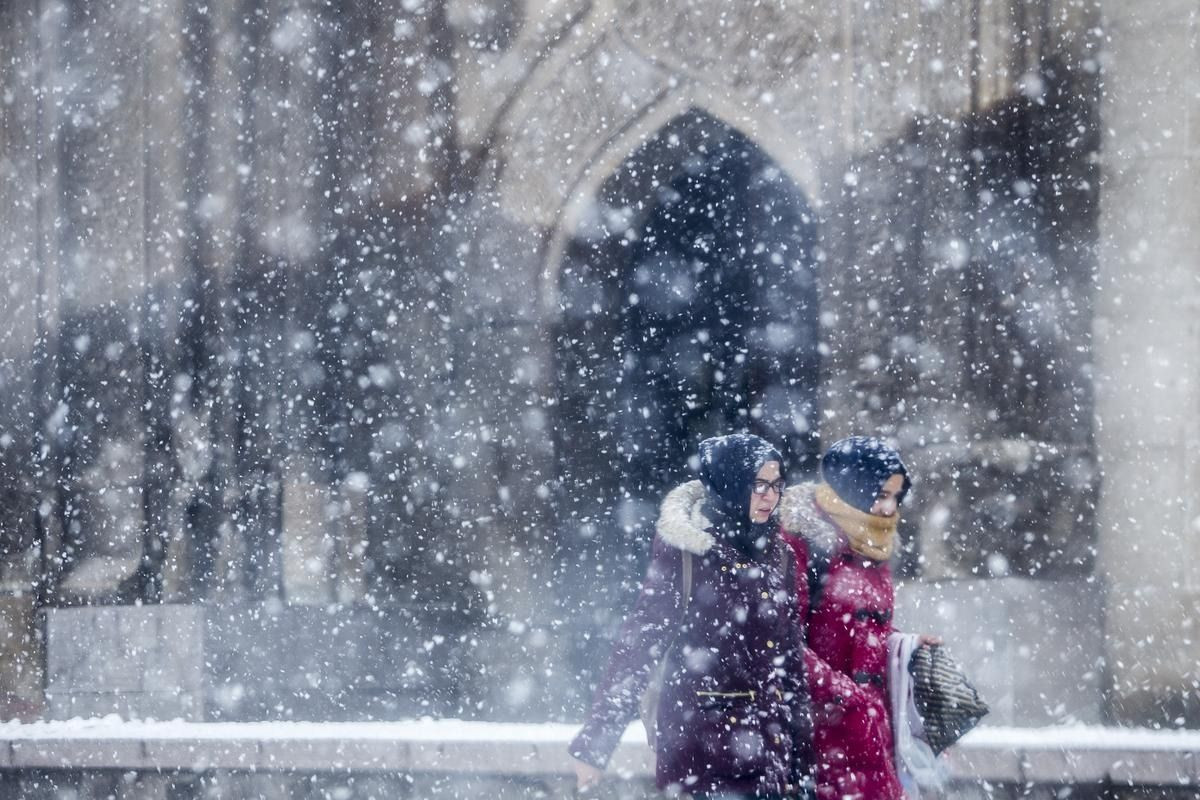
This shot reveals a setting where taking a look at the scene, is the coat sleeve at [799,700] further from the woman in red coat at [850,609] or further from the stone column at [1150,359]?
the stone column at [1150,359]

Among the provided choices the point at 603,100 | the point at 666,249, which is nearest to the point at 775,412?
the point at 666,249

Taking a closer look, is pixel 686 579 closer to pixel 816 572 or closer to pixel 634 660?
pixel 634 660

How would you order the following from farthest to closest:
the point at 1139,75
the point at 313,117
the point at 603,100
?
the point at 313,117 < the point at 603,100 < the point at 1139,75

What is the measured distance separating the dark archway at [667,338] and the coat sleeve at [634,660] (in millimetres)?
2114

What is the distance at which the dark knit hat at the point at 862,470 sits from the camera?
124 inches

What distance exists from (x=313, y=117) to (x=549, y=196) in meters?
1.43

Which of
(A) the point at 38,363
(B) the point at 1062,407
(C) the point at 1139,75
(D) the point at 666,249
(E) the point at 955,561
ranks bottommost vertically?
(E) the point at 955,561

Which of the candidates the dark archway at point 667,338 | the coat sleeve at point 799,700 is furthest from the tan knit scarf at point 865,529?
the dark archway at point 667,338

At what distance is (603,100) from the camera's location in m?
5.13

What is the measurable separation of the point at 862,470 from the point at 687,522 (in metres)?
0.59

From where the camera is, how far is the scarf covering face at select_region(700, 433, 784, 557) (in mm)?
3076

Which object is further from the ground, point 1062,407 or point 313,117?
point 313,117

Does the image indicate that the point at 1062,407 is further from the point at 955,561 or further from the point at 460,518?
the point at 460,518

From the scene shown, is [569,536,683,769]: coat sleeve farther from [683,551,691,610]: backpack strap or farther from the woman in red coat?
the woman in red coat
